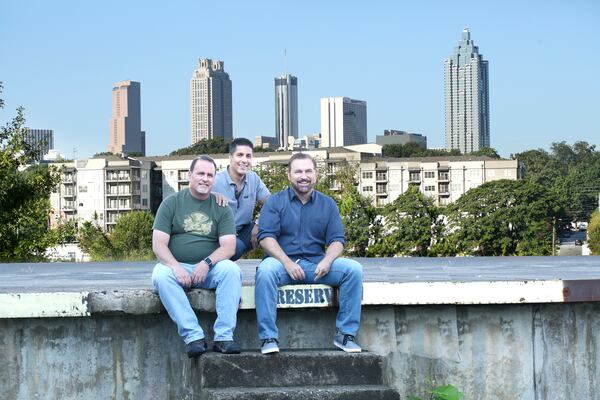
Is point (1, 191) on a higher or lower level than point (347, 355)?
higher

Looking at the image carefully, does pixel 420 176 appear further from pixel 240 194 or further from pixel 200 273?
pixel 200 273

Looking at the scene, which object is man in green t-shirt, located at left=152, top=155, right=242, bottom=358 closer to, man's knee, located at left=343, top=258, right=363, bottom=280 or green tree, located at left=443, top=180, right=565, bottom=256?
man's knee, located at left=343, top=258, right=363, bottom=280

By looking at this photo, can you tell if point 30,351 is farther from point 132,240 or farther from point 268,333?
point 132,240

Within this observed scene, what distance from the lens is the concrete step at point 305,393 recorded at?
674cm

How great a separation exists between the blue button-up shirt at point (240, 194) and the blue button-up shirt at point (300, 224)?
132 centimetres

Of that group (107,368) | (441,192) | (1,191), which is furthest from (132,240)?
(107,368)

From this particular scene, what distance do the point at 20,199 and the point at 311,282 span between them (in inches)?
685

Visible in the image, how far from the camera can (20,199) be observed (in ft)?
77.9

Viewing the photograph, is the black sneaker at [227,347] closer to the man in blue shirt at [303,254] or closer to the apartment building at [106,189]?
the man in blue shirt at [303,254]

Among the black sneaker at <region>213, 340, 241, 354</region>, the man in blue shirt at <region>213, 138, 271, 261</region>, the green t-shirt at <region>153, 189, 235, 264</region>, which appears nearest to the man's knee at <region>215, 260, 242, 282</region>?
the green t-shirt at <region>153, 189, 235, 264</region>

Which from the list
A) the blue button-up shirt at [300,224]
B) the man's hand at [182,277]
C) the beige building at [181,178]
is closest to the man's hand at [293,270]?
the blue button-up shirt at [300,224]

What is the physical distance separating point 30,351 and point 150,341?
83 cm

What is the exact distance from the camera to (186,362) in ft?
25.2

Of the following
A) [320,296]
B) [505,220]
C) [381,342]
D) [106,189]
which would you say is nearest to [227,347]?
[320,296]
